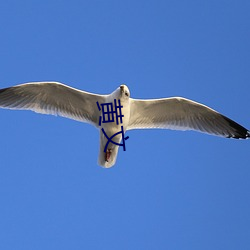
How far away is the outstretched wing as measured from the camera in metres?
8.76

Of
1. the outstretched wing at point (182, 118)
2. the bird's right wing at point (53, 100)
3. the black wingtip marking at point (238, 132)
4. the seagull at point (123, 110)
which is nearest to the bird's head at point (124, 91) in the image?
the seagull at point (123, 110)

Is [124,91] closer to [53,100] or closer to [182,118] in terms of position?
[53,100]

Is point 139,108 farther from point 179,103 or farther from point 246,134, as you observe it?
point 246,134

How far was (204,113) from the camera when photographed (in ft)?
29.5

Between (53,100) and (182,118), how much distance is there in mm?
1881

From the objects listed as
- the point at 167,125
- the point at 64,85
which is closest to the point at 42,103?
the point at 64,85

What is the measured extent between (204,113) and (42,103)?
7.64ft

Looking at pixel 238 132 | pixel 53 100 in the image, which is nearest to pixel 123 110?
pixel 53 100

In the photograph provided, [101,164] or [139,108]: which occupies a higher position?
[139,108]

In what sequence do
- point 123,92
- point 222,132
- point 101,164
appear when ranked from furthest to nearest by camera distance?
point 222,132 < point 101,164 < point 123,92

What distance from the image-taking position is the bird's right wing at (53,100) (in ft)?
28.0
